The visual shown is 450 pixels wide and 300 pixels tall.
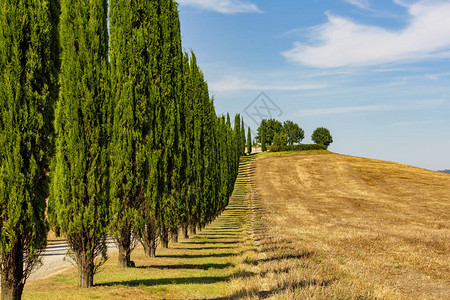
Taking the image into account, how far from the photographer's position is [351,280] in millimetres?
9062

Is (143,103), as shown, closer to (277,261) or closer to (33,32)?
(33,32)

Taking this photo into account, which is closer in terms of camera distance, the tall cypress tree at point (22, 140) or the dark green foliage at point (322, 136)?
the tall cypress tree at point (22, 140)

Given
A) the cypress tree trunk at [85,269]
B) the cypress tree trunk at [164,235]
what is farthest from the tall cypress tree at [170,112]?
the cypress tree trunk at [85,269]

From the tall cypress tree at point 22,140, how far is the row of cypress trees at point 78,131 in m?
0.02

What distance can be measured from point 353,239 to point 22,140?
47.9ft

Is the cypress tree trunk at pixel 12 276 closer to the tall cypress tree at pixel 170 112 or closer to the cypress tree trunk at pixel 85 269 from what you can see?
the cypress tree trunk at pixel 85 269

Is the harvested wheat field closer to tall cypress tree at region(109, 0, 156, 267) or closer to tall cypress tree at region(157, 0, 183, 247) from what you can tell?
tall cypress tree at region(157, 0, 183, 247)

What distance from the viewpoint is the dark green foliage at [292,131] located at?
433ft

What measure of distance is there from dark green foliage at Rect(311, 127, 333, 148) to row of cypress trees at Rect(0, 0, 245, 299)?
419 feet

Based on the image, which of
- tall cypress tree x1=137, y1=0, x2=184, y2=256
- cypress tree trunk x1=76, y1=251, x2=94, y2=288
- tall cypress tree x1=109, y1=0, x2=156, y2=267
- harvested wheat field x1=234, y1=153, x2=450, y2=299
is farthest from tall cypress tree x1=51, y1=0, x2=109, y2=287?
harvested wheat field x1=234, y1=153, x2=450, y2=299

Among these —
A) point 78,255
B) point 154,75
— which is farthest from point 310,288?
point 154,75

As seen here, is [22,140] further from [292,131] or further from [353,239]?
[292,131]

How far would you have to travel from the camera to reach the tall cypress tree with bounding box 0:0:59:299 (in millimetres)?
7629

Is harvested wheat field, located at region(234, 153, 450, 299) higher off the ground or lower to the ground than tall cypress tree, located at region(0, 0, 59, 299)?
lower
